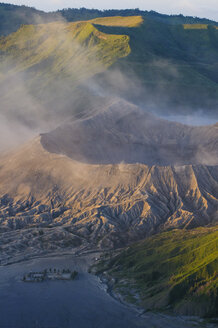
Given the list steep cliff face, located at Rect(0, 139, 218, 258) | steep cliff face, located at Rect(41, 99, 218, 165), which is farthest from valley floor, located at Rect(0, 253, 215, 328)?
steep cliff face, located at Rect(41, 99, 218, 165)

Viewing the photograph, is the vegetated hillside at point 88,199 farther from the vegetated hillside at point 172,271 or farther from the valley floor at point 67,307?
the valley floor at point 67,307

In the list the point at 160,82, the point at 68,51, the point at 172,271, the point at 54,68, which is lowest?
the point at 160,82

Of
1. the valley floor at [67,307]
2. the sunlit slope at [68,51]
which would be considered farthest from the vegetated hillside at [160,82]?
the valley floor at [67,307]

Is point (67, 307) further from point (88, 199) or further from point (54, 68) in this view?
point (54, 68)

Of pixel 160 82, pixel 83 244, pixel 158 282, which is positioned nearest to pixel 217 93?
pixel 160 82

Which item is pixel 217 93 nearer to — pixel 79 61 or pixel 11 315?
pixel 79 61

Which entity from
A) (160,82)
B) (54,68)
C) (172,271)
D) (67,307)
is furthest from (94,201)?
(54,68)

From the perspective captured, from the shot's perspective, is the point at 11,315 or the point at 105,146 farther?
the point at 105,146
